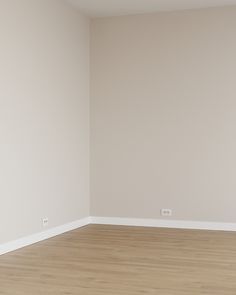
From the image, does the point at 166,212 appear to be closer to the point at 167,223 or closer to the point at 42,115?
the point at 167,223

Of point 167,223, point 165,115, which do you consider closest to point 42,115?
point 165,115

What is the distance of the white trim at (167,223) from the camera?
274 inches

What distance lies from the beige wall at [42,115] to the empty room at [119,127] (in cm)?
2

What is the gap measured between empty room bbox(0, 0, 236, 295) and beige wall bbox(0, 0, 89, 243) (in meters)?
0.02

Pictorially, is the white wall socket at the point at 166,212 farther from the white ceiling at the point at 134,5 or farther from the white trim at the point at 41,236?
the white ceiling at the point at 134,5

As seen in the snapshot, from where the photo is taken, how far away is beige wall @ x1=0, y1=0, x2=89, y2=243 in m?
5.43

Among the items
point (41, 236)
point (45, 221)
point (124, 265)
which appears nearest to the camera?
point (124, 265)

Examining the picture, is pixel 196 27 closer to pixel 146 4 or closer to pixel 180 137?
pixel 146 4

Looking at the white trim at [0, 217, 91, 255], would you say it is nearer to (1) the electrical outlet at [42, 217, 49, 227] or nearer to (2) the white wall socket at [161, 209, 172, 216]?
(1) the electrical outlet at [42, 217, 49, 227]

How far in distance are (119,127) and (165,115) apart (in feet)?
2.23

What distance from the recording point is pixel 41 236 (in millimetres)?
6137

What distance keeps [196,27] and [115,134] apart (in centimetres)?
182

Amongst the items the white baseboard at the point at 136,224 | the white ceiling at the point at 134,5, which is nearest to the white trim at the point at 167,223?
the white baseboard at the point at 136,224

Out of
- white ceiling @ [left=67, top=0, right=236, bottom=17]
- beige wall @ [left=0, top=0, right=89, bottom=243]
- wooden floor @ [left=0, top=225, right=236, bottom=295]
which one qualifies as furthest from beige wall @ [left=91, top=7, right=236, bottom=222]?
wooden floor @ [left=0, top=225, right=236, bottom=295]
